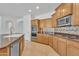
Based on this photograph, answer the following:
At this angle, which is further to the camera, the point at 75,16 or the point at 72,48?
the point at 75,16

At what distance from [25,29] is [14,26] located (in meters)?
0.30

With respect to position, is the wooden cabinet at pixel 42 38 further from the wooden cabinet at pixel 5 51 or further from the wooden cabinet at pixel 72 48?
the wooden cabinet at pixel 5 51

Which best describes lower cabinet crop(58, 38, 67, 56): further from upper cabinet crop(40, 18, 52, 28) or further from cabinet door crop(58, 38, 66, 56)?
upper cabinet crop(40, 18, 52, 28)

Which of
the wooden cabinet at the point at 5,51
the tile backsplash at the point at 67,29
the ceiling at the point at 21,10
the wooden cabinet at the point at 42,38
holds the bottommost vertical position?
the wooden cabinet at the point at 5,51

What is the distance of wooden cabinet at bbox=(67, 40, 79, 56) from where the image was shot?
2.33 meters

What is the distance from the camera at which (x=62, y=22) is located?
3035 millimetres

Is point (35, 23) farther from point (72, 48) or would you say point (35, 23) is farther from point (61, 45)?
point (72, 48)

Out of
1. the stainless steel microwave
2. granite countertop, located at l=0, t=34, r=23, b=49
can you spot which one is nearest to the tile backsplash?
the stainless steel microwave

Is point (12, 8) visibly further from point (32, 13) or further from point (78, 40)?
point (78, 40)

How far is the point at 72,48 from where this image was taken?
8.27ft

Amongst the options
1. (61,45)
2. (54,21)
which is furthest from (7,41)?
(61,45)

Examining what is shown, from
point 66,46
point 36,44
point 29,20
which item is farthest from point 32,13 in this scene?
point 66,46

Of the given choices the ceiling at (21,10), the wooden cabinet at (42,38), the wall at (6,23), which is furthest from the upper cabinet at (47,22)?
the wall at (6,23)

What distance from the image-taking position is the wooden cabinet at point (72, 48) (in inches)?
91.8
